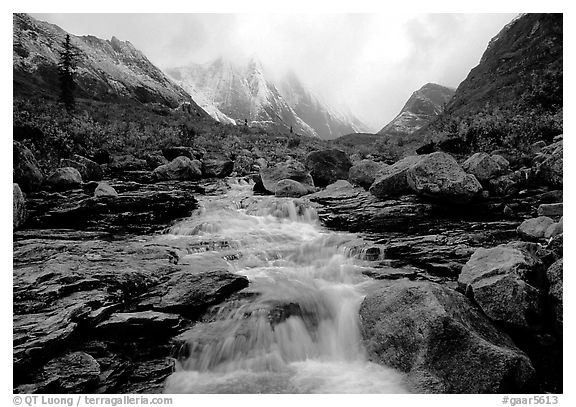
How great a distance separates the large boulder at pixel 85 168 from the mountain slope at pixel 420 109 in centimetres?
9192

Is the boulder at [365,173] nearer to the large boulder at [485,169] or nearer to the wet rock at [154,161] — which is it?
the large boulder at [485,169]

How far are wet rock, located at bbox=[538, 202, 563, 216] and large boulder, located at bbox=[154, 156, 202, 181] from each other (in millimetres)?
11910

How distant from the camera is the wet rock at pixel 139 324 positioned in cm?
428

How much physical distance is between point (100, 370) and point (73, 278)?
5.02 ft

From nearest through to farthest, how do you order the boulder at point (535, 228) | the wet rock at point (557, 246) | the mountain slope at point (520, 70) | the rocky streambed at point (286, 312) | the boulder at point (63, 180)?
the rocky streambed at point (286, 312) → the wet rock at point (557, 246) → the boulder at point (535, 228) → the boulder at point (63, 180) → the mountain slope at point (520, 70)

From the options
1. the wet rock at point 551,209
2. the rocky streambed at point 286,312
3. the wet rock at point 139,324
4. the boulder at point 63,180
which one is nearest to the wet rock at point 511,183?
the wet rock at point 551,209

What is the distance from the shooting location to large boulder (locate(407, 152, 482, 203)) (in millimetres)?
8773

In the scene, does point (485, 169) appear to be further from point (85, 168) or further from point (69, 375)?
point (85, 168)

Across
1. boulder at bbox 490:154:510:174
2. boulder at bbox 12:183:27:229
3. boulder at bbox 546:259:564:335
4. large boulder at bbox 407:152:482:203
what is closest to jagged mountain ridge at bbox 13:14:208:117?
boulder at bbox 12:183:27:229

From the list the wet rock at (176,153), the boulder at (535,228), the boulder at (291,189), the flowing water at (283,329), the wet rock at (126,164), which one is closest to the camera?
the flowing water at (283,329)

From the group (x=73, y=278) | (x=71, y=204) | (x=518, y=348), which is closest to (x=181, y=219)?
(x=71, y=204)

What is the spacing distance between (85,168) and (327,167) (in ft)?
28.1

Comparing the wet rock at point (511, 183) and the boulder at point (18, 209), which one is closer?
the boulder at point (18, 209)

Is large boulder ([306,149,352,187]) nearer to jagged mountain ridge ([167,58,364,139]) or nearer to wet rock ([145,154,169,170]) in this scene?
wet rock ([145,154,169,170])
